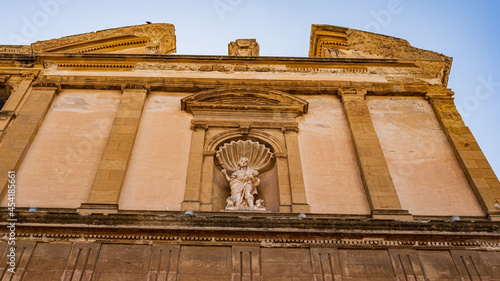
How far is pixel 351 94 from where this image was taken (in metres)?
12.6

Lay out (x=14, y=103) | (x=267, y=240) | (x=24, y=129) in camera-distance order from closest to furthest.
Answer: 1. (x=267, y=240)
2. (x=24, y=129)
3. (x=14, y=103)

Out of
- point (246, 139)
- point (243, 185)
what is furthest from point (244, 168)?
point (246, 139)

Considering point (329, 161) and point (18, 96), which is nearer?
point (329, 161)

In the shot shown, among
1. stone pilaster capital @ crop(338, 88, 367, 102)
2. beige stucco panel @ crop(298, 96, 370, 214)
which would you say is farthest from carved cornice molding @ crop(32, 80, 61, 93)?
stone pilaster capital @ crop(338, 88, 367, 102)

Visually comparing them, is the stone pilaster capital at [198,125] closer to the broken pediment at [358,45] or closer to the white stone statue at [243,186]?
the white stone statue at [243,186]

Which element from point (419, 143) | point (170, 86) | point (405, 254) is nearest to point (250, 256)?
point (405, 254)

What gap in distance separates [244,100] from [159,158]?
2928 millimetres

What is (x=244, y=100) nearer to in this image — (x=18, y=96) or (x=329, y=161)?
(x=329, y=161)

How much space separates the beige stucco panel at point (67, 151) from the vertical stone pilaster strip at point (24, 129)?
0.16 metres

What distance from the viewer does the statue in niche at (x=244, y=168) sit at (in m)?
9.77

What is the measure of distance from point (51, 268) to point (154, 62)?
7.58 metres

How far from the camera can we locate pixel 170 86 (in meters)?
12.8

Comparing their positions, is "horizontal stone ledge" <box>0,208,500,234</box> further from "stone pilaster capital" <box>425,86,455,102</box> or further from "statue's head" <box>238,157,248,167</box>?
"stone pilaster capital" <box>425,86,455,102</box>

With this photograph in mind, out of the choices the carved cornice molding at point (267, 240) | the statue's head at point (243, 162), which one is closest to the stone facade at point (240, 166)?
the carved cornice molding at point (267, 240)
